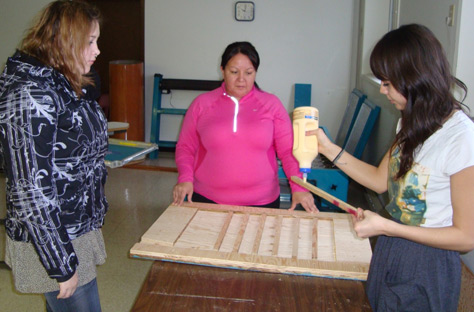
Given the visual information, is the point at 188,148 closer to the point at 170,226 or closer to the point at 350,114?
the point at 170,226

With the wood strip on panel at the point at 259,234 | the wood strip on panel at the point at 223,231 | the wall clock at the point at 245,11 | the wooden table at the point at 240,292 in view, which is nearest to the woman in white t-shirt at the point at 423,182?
the wooden table at the point at 240,292

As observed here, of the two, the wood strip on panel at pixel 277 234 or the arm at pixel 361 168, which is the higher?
the arm at pixel 361 168

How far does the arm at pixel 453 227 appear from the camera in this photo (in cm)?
119

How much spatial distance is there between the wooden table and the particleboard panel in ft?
0.09

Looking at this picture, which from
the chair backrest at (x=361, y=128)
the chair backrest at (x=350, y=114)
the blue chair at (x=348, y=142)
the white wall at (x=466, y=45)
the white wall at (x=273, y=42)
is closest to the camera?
the white wall at (x=466, y=45)

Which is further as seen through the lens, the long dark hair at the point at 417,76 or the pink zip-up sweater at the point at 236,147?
the pink zip-up sweater at the point at 236,147

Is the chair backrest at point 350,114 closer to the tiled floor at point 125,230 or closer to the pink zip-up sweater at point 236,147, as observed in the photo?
the tiled floor at point 125,230

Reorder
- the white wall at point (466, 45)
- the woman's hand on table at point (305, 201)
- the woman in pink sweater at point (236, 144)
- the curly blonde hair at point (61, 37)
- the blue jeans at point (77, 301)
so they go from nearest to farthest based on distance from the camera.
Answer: the curly blonde hair at point (61, 37) → the blue jeans at point (77, 301) → the woman's hand on table at point (305, 201) → the woman in pink sweater at point (236, 144) → the white wall at point (466, 45)

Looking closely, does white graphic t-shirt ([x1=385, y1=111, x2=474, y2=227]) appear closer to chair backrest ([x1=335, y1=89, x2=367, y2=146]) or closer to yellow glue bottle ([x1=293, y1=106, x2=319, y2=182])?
yellow glue bottle ([x1=293, y1=106, x2=319, y2=182])

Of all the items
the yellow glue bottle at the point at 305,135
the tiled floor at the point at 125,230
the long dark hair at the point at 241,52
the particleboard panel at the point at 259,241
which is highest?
the long dark hair at the point at 241,52

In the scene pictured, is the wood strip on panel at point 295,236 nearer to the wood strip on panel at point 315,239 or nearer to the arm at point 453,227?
the wood strip on panel at point 315,239

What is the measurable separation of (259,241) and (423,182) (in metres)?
0.59

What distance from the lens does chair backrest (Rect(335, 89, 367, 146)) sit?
15.3 ft

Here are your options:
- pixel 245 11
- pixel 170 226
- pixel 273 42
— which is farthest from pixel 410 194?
pixel 245 11
